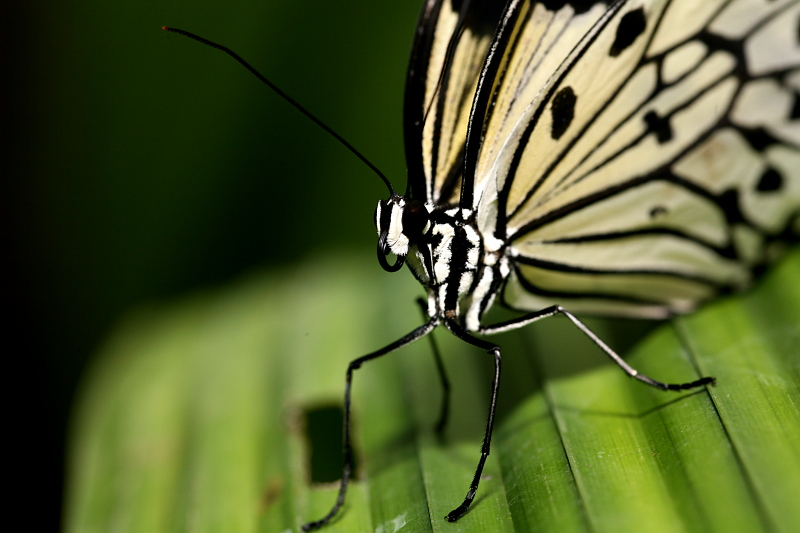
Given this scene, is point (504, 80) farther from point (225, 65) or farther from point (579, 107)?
point (225, 65)

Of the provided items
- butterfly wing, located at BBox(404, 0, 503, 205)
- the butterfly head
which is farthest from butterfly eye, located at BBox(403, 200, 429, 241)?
butterfly wing, located at BBox(404, 0, 503, 205)

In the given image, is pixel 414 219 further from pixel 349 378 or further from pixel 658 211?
pixel 658 211

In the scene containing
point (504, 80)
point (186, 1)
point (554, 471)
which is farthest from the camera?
point (186, 1)

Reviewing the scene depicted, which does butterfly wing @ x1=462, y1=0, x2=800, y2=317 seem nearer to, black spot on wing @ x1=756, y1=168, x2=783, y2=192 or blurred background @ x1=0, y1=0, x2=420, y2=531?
black spot on wing @ x1=756, y1=168, x2=783, y2=192

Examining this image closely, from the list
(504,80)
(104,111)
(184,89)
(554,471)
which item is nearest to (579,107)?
(504,80)

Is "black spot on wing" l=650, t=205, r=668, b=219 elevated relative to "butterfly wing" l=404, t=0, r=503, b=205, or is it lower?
lower

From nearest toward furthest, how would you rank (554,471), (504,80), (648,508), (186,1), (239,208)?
1. (648,508)
2. (554,471)
3. (504,80)
4. (186,1)
5. (239,208)

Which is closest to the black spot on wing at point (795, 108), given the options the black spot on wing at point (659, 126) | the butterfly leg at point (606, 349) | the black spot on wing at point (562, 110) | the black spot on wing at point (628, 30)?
the black spot on wing at point (659, 126)

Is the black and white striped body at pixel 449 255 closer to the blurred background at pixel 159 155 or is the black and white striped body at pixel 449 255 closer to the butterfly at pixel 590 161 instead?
the butterfly at pixel 590 161
